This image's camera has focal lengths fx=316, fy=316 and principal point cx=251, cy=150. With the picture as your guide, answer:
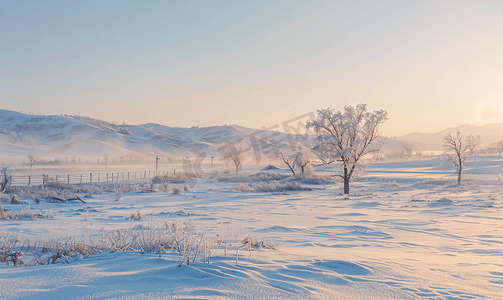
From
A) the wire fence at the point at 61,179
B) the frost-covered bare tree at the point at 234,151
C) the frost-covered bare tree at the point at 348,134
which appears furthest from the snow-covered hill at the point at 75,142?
the frost-covered bare tree at the point at 348,134

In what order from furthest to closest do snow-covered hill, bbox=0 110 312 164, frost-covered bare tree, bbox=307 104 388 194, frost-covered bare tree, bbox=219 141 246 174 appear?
snow-covered hill, bbox=0 110 312 164 < frost-covered bare tree, bbox=219 141 246 174 < frost-covered bare tree, bbox=307 104 388 194

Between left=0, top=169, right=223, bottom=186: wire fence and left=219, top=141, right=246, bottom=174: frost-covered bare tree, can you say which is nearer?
left=0, top=169, right=223, bottom=186: wire fence

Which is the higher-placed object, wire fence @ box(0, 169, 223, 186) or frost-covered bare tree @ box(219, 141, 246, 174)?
frost-covered bare tree @ box(219, 141, 246, 174)

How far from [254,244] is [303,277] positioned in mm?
1907

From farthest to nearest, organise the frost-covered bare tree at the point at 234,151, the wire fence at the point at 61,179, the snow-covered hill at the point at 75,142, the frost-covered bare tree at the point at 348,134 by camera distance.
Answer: the snow-covered hill at the point at 75,142 < the frost-covered bare tree at the point at 234,151 < the wire fence at the point at 61,179 < the frost-covered bare tree at the point at 348,134

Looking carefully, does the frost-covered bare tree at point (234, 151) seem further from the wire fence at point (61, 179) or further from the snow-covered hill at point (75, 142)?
the snow-covered hill at point (75, 142)

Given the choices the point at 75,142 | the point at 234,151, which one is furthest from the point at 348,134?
the point at 75,142

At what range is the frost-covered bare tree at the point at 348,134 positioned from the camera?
21359 millimetres

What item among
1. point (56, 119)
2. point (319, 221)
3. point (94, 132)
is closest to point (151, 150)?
point (94, 132)

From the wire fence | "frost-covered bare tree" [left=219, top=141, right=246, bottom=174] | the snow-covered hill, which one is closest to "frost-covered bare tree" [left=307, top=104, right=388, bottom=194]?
the wire fence

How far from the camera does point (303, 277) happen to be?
346 centimetres

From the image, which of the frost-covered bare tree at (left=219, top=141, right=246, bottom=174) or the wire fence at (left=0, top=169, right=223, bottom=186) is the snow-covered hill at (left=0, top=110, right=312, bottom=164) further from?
the wire fence at (left=0, top=169, right=223, bottom=186)

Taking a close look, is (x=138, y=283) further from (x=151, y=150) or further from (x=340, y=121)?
(x=151, y=150)

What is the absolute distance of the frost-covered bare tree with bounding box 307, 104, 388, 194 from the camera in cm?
2136
